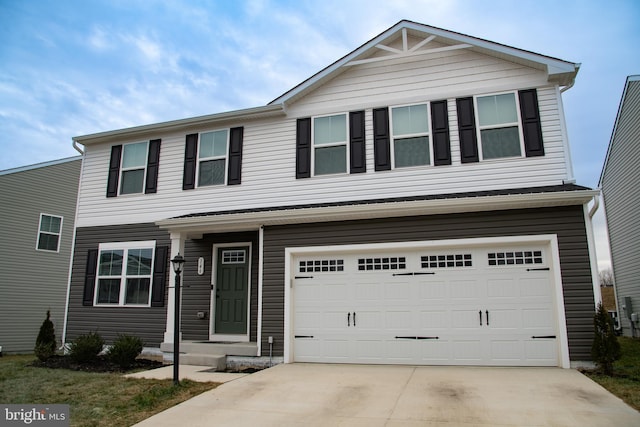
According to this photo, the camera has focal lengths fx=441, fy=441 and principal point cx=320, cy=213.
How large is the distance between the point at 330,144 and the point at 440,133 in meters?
2.46

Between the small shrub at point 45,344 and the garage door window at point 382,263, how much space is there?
7.06m

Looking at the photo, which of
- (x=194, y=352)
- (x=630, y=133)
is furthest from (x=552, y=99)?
(x=194, y=352)

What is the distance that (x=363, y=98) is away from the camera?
10.3 metres

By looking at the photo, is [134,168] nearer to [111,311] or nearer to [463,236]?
[111,311]

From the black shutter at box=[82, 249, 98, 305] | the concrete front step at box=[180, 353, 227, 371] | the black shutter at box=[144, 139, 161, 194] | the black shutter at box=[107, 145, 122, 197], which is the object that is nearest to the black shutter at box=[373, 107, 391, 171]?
the concrete front step at box=[180, 353, 227, 371]

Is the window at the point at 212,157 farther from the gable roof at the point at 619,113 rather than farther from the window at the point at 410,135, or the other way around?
the gable roof at the point at 619,113

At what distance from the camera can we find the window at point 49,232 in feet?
54.0

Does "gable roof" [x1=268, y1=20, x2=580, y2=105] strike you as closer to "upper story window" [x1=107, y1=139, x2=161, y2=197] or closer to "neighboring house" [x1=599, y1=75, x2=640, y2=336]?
"upper story window" [x1=107, y1=139, x2=161, y2=197]

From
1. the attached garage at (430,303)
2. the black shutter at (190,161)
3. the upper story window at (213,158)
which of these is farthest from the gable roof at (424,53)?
the attached garage at (430,303)

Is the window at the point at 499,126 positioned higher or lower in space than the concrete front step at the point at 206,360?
higher

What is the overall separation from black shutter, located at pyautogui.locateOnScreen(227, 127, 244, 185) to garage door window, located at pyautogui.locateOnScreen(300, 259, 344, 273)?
291 cm

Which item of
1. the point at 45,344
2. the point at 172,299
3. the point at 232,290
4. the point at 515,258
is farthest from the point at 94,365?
the point at 515,258

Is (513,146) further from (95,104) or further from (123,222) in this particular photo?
(95,104)

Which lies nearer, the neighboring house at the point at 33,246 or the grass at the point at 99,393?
the grass at the point at 99,393
